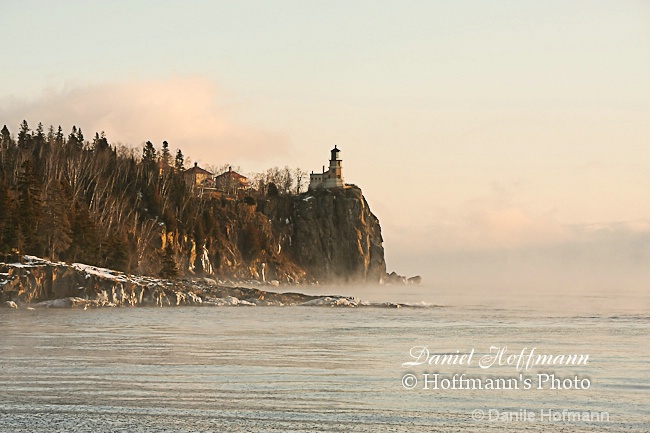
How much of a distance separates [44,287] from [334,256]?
105m

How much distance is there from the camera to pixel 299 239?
6284 inches

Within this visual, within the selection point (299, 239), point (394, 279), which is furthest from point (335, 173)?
point (394, 279)

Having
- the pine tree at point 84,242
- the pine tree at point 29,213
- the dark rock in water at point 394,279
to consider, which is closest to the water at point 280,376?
the pine tree at point 29,213

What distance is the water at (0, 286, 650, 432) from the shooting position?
1897 cm

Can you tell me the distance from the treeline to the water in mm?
21496

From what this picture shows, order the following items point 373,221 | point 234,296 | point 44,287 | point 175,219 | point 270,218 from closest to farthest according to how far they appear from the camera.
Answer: point 44,287, point 234,296, point 175,219, point 270,218, point 373,221

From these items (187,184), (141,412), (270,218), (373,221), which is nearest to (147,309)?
(141,412)

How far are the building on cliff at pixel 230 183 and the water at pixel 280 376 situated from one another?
110m

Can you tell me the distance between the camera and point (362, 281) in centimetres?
16388

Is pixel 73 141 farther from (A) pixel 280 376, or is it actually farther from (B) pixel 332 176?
(A) pixel 280 376

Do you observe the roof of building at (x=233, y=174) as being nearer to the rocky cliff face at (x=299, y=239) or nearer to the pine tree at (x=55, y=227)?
the rocky cliff face at (x=299, y=239)

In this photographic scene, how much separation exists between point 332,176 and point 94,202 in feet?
254

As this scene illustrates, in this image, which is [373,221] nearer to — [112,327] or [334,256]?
[334,256]

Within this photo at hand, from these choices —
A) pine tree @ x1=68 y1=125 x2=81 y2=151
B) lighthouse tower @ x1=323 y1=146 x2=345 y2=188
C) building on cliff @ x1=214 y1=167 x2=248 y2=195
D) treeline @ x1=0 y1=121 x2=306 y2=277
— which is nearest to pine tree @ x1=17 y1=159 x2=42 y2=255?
treeline @ x1=0 y1=121 x2=306 y2=277
